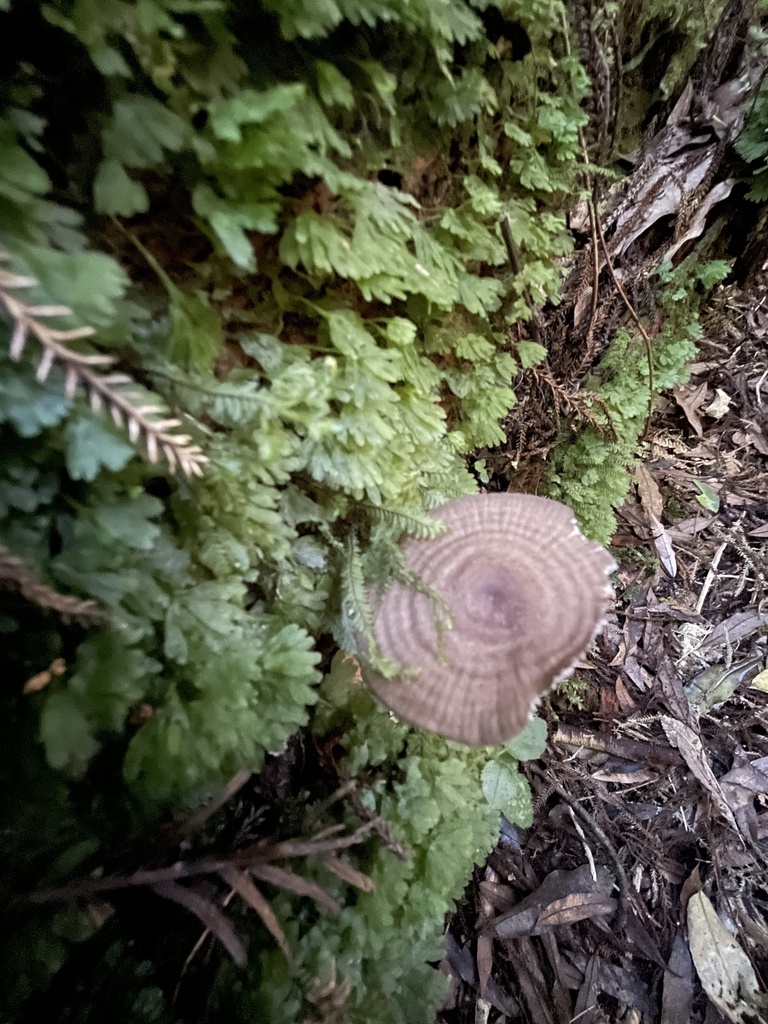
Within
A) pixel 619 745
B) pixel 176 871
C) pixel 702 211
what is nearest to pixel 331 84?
pixel 176 871

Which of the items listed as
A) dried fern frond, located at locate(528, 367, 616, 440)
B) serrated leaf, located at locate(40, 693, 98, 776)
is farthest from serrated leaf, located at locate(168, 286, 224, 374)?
dried fern frond, located at locate(528, 367, 616, 440)

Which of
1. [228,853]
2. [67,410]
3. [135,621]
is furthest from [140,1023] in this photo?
[67,410]

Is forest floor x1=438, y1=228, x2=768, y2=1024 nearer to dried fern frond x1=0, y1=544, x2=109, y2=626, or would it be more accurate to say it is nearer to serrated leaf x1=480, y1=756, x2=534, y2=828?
serrated leaf x1=480, y1=756, x2=534, y2=828

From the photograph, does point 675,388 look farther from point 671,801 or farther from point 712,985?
point 712,985

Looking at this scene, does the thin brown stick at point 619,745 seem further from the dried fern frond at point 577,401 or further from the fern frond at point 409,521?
the fern frond at point 409,521

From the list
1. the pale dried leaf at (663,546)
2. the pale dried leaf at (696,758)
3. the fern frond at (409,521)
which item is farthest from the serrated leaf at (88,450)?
the pale dried leaf at (663,546)
